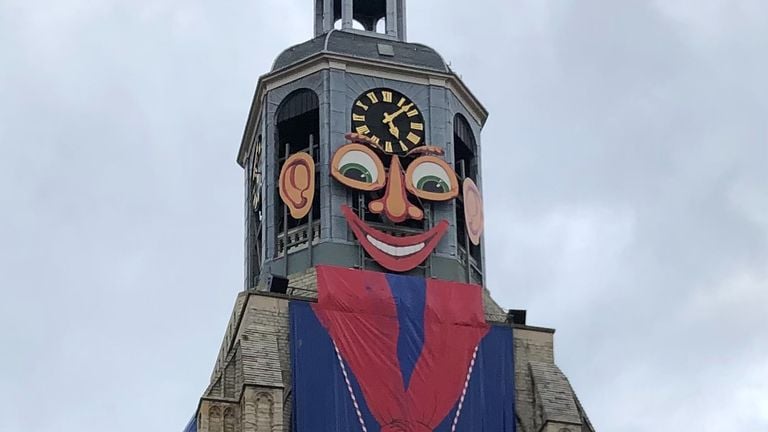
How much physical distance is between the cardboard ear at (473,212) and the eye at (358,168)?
361 cm

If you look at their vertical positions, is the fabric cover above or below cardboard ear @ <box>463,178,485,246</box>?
below

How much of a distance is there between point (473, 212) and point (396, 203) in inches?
148

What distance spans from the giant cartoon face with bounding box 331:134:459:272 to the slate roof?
13.4 ft

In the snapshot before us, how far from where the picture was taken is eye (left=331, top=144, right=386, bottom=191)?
64375 mm

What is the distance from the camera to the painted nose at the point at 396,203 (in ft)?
211

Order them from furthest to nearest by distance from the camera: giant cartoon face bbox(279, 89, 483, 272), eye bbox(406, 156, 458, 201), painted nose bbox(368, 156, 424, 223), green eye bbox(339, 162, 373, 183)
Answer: eye bbox(406, 156, 458, 201), green eye bbox(339, 162, 373, 183), painted nose bbox(368, 156, 424, 223), giant cartoon face bbox(279, 89, 483, 272)

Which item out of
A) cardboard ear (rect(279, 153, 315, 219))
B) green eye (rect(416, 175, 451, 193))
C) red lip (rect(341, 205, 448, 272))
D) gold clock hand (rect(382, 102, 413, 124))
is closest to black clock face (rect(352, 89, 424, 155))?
gold clock hand (rect(382, 102, 413, 124))

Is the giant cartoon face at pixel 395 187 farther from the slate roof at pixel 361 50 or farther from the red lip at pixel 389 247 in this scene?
the slate roof at pixel 361 50

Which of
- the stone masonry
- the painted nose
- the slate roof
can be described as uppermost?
the slate roof

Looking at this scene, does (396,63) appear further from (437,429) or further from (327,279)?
(437,429)

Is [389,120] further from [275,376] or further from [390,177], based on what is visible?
[275,376]

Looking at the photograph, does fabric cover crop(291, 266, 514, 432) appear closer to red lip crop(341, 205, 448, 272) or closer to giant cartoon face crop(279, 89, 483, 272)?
red lip crop(341, 205, 448, 272)

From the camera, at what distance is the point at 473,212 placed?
220 ft

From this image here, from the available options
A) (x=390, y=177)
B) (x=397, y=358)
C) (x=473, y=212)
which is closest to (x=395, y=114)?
(x=390, y=177)
